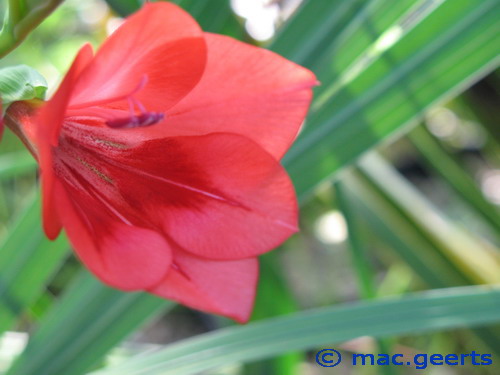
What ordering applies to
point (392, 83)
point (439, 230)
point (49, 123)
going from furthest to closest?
point (439, 230), point (392, 83), point (49, 123)

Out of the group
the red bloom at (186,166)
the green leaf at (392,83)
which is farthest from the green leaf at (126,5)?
the red bloom at (186,166)

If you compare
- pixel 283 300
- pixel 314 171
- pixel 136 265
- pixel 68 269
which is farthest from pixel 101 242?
pixel 68 269

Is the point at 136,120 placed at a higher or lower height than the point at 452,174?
lower

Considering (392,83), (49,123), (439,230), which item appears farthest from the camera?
(439,230)

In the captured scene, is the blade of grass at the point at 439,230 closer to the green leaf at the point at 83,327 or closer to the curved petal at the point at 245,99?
the green leaf at the point at 83,327

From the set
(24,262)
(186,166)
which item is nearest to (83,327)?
(24,262)

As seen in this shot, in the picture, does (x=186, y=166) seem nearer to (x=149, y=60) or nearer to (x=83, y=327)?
(x=149, y=60)
